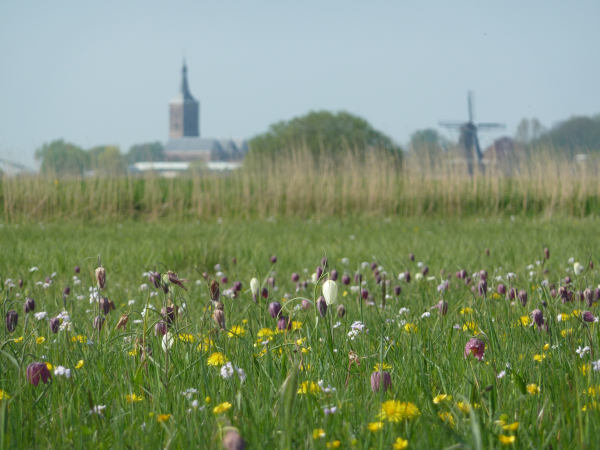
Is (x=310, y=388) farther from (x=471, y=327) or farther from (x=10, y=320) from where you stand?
(x=10, y=320)

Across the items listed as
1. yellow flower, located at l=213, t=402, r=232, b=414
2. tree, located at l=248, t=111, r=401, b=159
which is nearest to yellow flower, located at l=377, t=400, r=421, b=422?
yellow flower, located at l=213, t=402, r=232, b=414

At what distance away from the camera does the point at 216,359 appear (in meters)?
1.60

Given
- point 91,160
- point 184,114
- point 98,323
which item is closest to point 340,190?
point 91,160

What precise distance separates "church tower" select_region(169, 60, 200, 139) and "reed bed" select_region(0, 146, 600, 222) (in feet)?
405

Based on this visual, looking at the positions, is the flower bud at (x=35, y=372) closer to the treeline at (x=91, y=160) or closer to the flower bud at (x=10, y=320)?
the flower bud at (x=10, y=320)

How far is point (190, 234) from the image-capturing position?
6.54m

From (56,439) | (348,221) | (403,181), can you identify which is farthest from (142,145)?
(56,439)

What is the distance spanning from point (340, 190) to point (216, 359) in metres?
8.71

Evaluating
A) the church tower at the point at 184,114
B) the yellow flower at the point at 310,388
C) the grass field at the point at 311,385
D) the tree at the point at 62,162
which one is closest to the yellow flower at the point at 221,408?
the grass field at the point at 311,385

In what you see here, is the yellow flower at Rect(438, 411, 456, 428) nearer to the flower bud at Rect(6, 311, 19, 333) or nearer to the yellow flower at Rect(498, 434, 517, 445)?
the yellow flower at Rect(498, 434, 517, 445)

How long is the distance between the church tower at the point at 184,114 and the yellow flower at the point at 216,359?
132022mm

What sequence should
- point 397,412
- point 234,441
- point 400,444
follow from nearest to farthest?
point 234,441 < point 400,444 < point 397,412

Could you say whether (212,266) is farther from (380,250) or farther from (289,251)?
(380,250)

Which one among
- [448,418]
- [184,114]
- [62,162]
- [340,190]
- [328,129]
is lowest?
[448,418]
